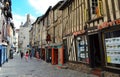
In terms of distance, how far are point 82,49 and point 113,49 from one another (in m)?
4.39

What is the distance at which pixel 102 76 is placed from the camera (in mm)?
11281

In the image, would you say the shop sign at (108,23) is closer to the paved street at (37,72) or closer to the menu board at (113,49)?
the menu board at (113,49)

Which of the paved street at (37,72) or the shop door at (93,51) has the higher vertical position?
the shop door at (93,51)

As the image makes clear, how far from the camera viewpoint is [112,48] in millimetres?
10531

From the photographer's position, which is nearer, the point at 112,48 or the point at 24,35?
the point at 112,48

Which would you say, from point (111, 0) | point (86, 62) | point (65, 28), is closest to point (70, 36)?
point (65, 28)

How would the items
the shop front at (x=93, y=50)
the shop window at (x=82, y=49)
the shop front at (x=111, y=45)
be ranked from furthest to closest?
1. the shop window at (x=82, y=49)
2. the shop front at (x=93, y=50)
3. the shop front at (x=111, y=45)

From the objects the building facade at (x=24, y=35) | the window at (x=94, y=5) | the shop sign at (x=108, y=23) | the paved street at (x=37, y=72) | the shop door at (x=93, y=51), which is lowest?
the paved street at (x=37, y=72)

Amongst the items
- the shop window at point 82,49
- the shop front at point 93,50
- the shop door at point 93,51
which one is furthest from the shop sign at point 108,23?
the shop window at point 82,49

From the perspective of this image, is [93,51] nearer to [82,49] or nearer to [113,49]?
[82,49]

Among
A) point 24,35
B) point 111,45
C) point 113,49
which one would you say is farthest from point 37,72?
point 24,35

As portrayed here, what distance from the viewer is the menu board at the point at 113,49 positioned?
1008cm

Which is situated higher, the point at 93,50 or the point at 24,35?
the point at 24,35

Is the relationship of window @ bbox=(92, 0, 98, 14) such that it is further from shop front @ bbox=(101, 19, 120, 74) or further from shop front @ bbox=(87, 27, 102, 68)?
shop front @ bbox=(101, 19, 120, 74)
